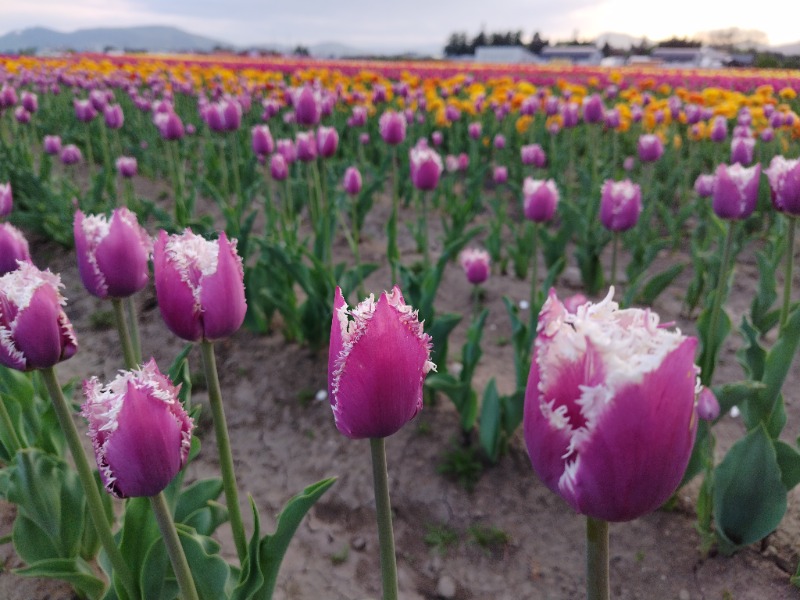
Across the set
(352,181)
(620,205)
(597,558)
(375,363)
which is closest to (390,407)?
(375,363)

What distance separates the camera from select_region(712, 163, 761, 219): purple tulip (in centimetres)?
237

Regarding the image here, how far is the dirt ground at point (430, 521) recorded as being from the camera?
6.62 feet

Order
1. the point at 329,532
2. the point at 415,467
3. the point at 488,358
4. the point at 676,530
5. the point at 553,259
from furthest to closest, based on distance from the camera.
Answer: the point at 553,259 → the point at 488,358 → the point at 415,467 → the point at 329,532 → the point at 676,530

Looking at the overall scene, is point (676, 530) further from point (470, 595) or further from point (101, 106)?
point (101, 106)

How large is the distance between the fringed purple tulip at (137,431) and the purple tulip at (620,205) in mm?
2438

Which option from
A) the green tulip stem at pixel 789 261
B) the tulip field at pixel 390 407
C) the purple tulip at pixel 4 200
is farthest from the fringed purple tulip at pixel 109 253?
the green tulip stem at pixel 789 261

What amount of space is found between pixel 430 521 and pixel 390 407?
1655 mm

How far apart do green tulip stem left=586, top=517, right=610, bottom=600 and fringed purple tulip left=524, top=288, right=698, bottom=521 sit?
54 millimetres

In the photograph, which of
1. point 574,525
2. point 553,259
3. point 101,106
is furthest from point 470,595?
point 101,106

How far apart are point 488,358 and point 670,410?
2.86m

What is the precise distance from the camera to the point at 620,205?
2.90 metres

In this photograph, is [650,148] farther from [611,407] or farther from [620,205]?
[611,407]

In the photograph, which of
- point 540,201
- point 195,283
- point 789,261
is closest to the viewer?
point 195,283

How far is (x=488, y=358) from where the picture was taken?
3467 mm
